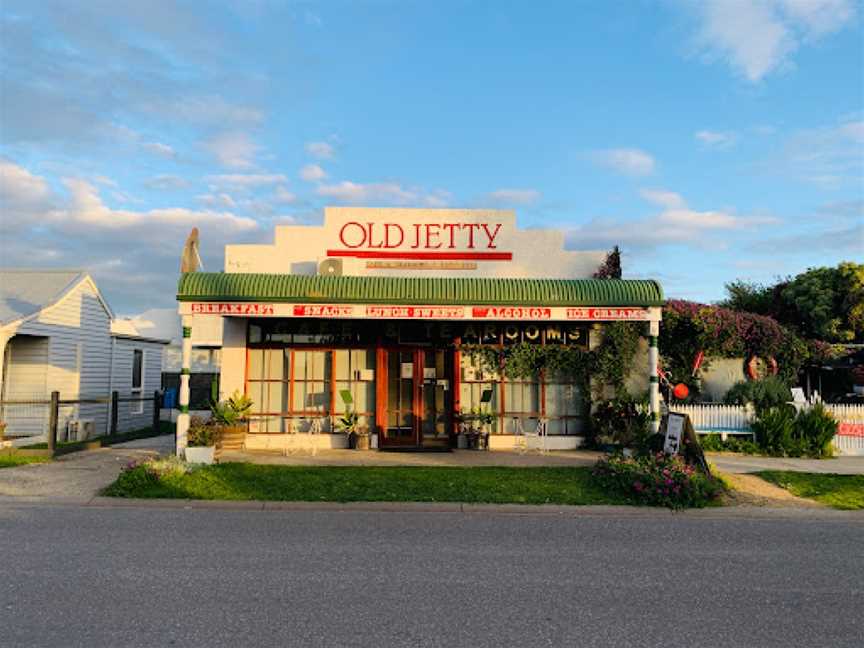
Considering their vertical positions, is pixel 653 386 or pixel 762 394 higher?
pixel 653 386

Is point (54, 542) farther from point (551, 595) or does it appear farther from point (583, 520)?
point (583, 520)

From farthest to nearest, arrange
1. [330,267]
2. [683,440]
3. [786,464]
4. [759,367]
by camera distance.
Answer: [759,367], [330,267], [786,464], [683,440]

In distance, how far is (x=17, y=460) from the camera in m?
13.5

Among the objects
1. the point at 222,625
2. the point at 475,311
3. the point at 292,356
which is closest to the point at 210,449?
the point at 292,356

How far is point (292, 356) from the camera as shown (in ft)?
53.8

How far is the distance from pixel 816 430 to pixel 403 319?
9917 millimetres

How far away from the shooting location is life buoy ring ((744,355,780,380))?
60.2ft

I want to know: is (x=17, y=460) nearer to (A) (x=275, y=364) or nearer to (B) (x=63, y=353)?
(A) (x=275, y=364)

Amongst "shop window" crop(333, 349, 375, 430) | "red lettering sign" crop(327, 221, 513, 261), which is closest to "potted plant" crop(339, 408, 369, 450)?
"shop window" crop(333, 349, 375, 430)

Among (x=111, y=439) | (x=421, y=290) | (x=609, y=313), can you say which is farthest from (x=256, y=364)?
(x=609, y=313)

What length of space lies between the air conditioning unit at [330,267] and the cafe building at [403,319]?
41 mm

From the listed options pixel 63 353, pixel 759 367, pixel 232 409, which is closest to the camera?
pixel 232 409

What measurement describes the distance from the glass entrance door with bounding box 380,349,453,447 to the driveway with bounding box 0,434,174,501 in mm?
5326

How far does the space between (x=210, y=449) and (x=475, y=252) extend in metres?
8.69
